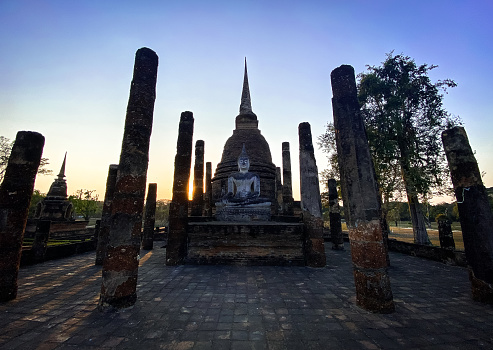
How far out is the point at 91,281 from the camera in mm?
5820

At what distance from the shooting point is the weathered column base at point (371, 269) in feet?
13.1

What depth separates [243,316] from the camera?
3.77 m

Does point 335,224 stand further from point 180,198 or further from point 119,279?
point 119,279

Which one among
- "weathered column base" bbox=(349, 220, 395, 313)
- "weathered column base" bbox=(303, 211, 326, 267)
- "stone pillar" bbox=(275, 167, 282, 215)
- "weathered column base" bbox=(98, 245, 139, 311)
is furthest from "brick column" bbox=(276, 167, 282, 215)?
"weathered column base" bbox=(98, 245, 139, 311)

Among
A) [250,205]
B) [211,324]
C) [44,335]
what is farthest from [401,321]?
[250,205]

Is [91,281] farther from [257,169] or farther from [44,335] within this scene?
[257,169]

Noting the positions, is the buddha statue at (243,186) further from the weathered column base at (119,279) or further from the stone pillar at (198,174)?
the weathered column base at (119,279)

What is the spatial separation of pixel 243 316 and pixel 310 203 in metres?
5.06

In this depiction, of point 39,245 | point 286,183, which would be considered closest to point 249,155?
point 286,183

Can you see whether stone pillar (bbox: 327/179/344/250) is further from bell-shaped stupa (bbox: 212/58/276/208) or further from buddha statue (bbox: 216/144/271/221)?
bell-shaped stupa (bbox: 212/58/276/208)

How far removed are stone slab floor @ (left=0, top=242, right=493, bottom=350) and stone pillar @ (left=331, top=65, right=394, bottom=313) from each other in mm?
379

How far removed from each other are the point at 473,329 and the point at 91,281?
8058 millimetres

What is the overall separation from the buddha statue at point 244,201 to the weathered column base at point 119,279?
6.58 m

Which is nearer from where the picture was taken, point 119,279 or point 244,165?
point 119,279
